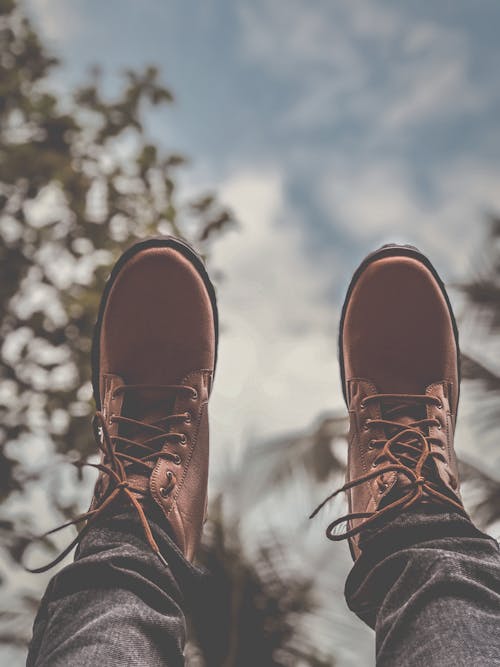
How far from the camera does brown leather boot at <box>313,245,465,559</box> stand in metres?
1.41

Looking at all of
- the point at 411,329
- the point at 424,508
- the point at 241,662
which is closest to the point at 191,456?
the point at 424,508

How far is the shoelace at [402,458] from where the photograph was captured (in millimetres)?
1179

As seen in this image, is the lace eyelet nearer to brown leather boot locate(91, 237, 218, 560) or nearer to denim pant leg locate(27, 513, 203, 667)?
brown leather boot locate(91, 237, 218, 560)

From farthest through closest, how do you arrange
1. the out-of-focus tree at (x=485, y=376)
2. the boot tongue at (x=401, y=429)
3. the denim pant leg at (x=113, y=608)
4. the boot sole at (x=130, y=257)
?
the out-of-focus tree at (x=485, y=376) → the boot sole at (x=130, y=257) → the boot tongue at (x=401, y=429) → the denim pant leg at (x=113, y=608)

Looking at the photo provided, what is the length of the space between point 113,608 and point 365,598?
0.46 meters

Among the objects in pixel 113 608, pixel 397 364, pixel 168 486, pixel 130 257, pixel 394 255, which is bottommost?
pixel 113 608

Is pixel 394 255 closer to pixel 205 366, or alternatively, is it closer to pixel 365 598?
pixel 205 366

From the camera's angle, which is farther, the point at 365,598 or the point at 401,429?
the point at 401,429

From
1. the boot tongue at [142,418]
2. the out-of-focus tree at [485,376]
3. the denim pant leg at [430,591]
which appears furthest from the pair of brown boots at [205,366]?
the out-of-focus tree at [485,376]

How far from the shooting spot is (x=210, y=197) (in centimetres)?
Result: 203

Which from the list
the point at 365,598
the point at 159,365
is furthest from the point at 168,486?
the point at 365,598

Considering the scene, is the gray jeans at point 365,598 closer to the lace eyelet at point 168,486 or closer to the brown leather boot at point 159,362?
the lace eyelet at point 168,486

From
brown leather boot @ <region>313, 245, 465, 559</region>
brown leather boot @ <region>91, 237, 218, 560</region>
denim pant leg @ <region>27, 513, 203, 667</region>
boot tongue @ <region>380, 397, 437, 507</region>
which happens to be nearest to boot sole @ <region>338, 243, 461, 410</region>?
brown leather boot @ <region>313, 245, 465, 559</region>

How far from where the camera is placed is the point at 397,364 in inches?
61.0
